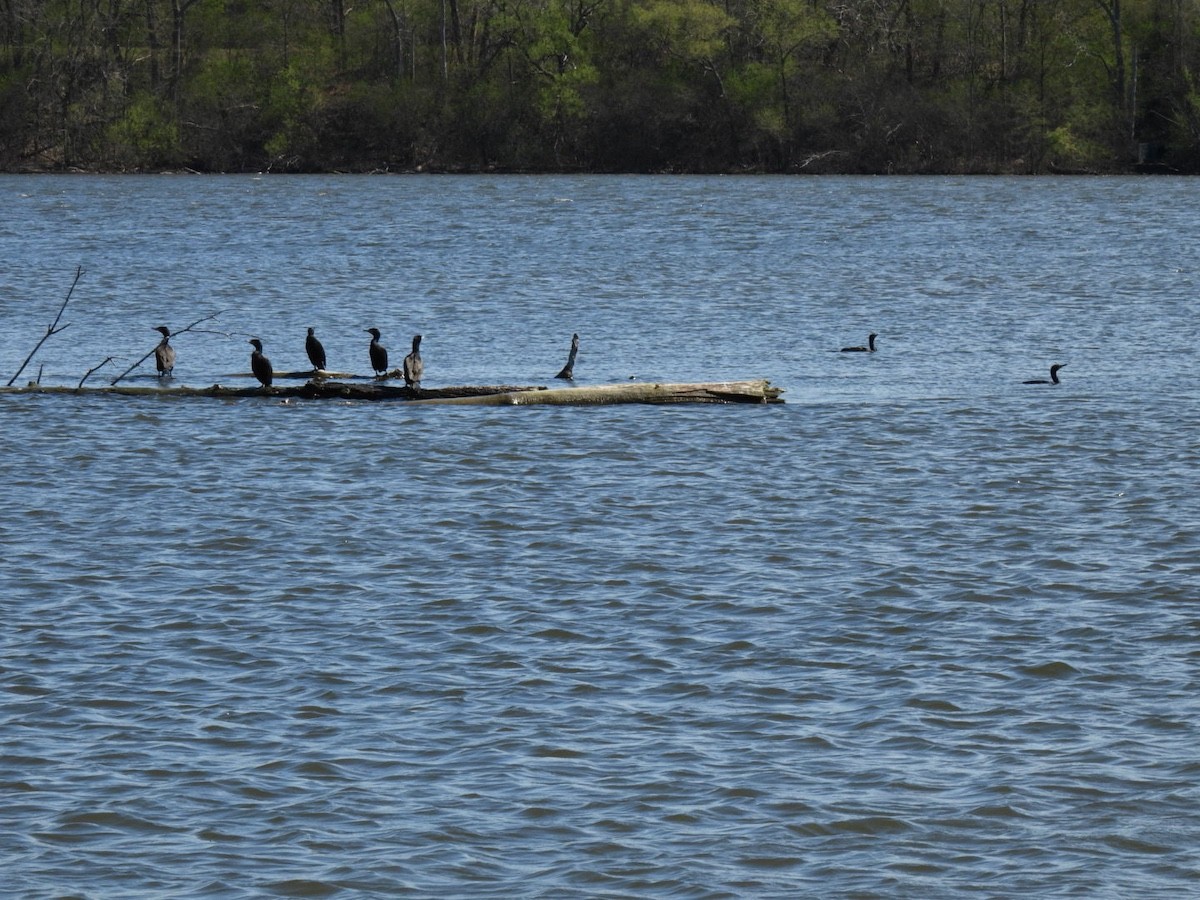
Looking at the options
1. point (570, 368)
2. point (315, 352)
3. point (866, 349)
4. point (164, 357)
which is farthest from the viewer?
point (866, 349)

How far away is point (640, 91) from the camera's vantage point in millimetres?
104625

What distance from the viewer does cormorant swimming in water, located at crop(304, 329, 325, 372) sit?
2339 centimetres

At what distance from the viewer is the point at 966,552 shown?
1457 cm

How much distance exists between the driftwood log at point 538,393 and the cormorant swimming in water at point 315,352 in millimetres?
1143

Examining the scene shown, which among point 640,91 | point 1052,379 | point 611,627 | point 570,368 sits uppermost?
point 640,91

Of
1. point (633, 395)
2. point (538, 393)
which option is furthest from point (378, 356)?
point (633, 395)

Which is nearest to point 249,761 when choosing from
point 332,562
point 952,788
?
point 952,788

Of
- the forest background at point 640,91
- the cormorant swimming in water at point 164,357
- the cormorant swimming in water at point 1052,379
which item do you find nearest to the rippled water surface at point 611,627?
the cormorant swimming in water at point 1052,379

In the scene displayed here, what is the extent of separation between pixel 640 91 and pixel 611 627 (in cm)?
9478

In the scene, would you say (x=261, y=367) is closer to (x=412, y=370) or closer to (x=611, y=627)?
(x=412, y=370)

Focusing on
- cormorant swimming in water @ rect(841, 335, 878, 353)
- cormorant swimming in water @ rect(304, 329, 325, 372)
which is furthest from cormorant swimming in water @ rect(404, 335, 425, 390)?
cormorant swimming in water @ rect(841, 335, 878, 353)

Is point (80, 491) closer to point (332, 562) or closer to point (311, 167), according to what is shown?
point (332, 562)

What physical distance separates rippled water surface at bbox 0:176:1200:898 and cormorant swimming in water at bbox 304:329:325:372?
134cm

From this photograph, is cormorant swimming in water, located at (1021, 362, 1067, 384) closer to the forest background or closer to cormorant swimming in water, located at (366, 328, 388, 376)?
cormorant swimming in water, located at (366, 328, 388, 376)
